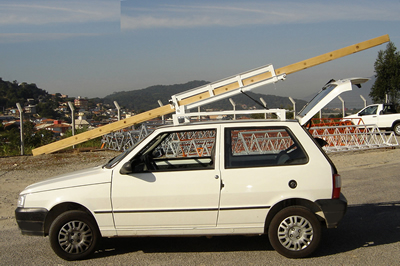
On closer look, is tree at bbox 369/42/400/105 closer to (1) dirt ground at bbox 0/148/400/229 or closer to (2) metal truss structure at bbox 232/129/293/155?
(1) dirt ground at bbox 0/148/400/229

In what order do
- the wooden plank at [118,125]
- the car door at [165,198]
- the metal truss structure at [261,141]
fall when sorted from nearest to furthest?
the car door at [165,198], the wooden plank at [118,125], the metal truss structure at [261,141]

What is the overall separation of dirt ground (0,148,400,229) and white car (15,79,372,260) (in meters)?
3.91

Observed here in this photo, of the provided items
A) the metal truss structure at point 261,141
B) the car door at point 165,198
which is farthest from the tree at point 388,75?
the car door at point 165,198

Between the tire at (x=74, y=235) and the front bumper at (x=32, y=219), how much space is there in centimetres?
16

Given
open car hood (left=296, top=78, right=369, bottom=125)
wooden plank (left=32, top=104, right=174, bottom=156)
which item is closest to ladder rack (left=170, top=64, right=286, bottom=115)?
wooden plank (left=32, top=104, right=174, bottom=156)

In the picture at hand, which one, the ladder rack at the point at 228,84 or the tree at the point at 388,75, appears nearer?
the ladder rack at the point at 228,84

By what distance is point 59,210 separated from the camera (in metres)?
4.74

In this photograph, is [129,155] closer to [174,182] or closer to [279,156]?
[174,182]

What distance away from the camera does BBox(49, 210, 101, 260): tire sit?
4617 millimetres

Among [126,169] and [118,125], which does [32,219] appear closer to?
[126,169]

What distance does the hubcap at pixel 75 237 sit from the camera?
4.65 m

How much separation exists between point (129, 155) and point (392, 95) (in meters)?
30.4

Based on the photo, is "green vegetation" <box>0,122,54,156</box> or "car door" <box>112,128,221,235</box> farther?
"green vegetation" <box>0,122,54,156</box>

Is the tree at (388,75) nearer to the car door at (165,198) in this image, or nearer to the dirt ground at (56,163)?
the dirt ground at (56,163)
